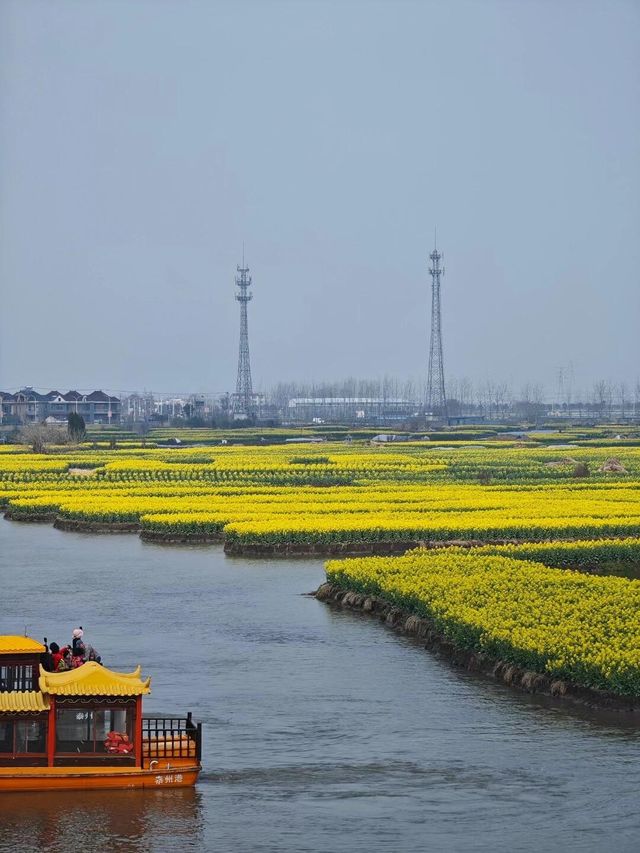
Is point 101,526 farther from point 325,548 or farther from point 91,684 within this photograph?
point 91,684

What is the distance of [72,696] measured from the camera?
18.8m

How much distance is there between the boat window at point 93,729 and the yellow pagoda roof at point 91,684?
0.25 m

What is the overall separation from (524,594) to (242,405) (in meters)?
156

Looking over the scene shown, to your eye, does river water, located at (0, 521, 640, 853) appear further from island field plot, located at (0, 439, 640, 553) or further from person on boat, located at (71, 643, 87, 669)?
island field plot, located at (0, 439, 640, 553)

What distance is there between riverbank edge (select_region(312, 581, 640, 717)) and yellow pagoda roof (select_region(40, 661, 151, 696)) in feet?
25.2

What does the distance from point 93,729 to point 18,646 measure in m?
2.93

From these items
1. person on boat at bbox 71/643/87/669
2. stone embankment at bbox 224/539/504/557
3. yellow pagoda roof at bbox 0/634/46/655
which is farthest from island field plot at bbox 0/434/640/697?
yellow pagoda roof at bbox 0/634/46/655

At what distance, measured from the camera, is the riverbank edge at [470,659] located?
2333 cm

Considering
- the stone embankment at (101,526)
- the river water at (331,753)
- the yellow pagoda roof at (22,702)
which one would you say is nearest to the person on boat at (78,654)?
the yellow pagoda roof at (22,702)

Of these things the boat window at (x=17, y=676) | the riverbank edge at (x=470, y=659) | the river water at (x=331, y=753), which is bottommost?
the river water at (x=331, y=753)

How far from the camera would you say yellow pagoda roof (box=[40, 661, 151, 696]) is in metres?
18.8

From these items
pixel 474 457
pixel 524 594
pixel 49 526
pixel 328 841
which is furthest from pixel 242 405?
pixel 328 841

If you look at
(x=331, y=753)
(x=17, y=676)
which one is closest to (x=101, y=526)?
(x=17, y=676)

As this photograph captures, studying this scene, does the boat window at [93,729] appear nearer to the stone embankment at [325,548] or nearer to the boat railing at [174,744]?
the boat railing at [174,744]
